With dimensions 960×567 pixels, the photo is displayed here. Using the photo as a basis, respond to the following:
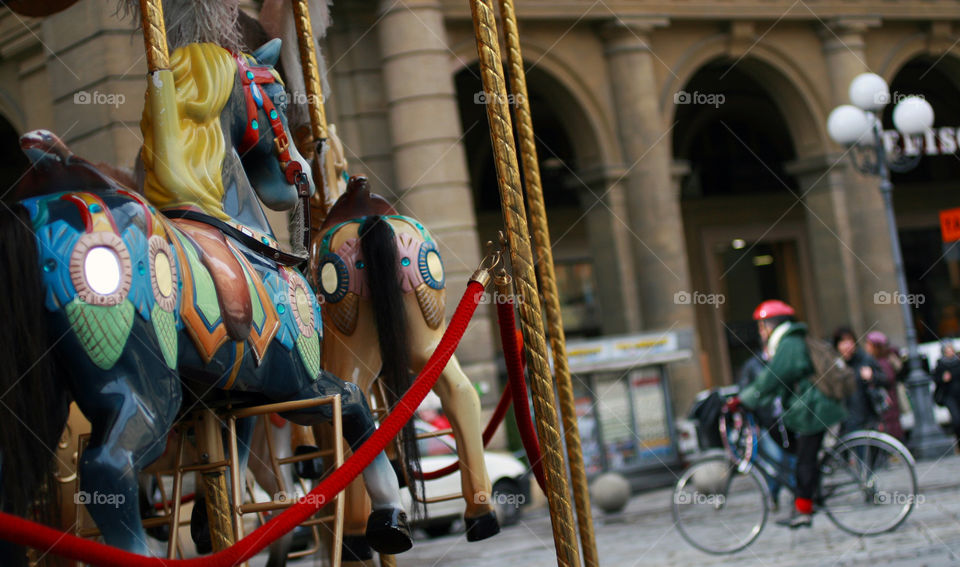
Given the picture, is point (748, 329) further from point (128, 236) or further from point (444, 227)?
point (128, 236)

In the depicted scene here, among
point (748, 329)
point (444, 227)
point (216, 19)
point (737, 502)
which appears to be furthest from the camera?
point (748, 329)

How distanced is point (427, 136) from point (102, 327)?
1268 centimetres

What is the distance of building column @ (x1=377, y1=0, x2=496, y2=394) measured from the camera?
51.7ft

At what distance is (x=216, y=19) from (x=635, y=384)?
424 inches

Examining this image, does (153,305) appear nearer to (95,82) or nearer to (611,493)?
(95,82)

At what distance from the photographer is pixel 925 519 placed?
9.05 metres

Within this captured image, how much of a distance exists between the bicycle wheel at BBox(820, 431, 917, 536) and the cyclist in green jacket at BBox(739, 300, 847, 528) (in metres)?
0.20

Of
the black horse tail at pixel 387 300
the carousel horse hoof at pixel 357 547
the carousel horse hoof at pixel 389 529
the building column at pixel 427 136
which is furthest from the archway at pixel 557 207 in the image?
the carousel horse hoof at pixel 389 529

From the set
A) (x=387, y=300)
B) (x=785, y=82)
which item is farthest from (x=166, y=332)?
(x=785, y=82)

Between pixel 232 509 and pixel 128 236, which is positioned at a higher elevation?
pixel 128 236

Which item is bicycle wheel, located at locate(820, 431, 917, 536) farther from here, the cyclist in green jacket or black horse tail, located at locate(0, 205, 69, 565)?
black horse tail, located at locate(0, 205, 69, 565)

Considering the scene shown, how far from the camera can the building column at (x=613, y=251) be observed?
1845 cm

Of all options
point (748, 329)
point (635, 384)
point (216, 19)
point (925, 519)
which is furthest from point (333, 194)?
point (748, 329)

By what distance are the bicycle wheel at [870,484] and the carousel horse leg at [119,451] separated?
258 inches
